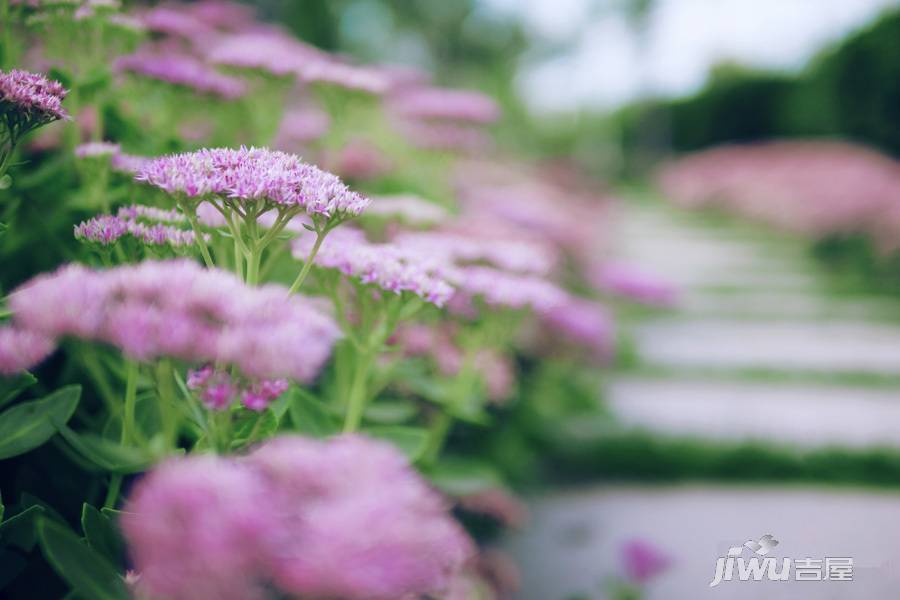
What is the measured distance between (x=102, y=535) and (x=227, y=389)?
0.28m

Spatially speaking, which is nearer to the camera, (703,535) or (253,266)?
(253,266)

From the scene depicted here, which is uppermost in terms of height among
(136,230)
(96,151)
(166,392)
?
(96,151)

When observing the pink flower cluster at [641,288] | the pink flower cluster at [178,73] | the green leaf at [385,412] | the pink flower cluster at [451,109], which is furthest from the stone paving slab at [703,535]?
the pink flower cluster at [178,73]

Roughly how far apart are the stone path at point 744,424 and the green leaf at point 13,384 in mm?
1323

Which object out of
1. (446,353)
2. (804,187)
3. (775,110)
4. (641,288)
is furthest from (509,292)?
(775,110)

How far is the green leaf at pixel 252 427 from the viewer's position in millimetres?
850

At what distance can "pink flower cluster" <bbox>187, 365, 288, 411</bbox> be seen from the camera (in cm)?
76

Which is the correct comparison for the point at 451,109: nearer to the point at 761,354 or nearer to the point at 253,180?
the point at 253,180

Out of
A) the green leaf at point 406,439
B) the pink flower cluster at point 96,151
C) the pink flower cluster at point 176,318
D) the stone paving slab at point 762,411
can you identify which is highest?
the pink flower cluster at point 96,151

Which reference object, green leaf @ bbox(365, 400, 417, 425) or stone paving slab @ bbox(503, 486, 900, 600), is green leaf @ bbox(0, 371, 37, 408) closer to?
green leaf @ bbox(365, 400, 417, 425)

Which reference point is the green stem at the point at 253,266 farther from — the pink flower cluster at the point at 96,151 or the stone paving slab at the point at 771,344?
the stone paving slab at the point at 771,344

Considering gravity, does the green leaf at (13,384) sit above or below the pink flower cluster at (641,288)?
below

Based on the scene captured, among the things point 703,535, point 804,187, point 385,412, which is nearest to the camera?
point 385,412

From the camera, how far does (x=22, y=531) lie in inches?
34.3
